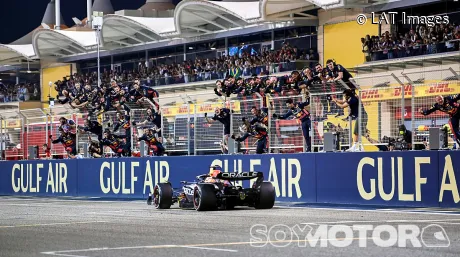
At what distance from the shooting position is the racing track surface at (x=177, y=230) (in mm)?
10727

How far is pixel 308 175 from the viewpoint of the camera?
21.6m

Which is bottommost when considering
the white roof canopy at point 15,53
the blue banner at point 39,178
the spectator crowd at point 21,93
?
the blue banner at point 39,178

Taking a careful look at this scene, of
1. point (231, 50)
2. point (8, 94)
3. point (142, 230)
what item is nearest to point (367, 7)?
point (231, 50)

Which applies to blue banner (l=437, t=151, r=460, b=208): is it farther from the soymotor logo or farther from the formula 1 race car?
the soymotor logo

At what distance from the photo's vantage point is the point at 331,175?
21031 millimetres

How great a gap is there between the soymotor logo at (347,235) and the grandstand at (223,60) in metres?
6.48

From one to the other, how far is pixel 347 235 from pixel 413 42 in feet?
84.0

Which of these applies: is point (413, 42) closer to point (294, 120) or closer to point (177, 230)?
point (294, 120)

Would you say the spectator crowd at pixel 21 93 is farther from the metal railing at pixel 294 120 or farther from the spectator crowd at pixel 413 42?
the metal railing at pixel 294 120

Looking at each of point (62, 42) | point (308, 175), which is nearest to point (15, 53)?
point (62, 42)

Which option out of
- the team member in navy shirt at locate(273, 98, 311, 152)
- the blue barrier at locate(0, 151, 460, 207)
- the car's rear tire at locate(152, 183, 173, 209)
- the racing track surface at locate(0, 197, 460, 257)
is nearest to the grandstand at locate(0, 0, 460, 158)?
the team member in navy shirt at locate(273, 98, 311, 152)

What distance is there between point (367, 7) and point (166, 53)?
64.3ft

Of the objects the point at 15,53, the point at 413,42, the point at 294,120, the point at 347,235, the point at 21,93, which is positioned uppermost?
the point at 15,53

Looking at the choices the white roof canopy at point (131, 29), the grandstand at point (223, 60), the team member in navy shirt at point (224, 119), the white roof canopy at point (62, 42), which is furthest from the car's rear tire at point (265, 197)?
the white roof canopy at point (62, 42)
